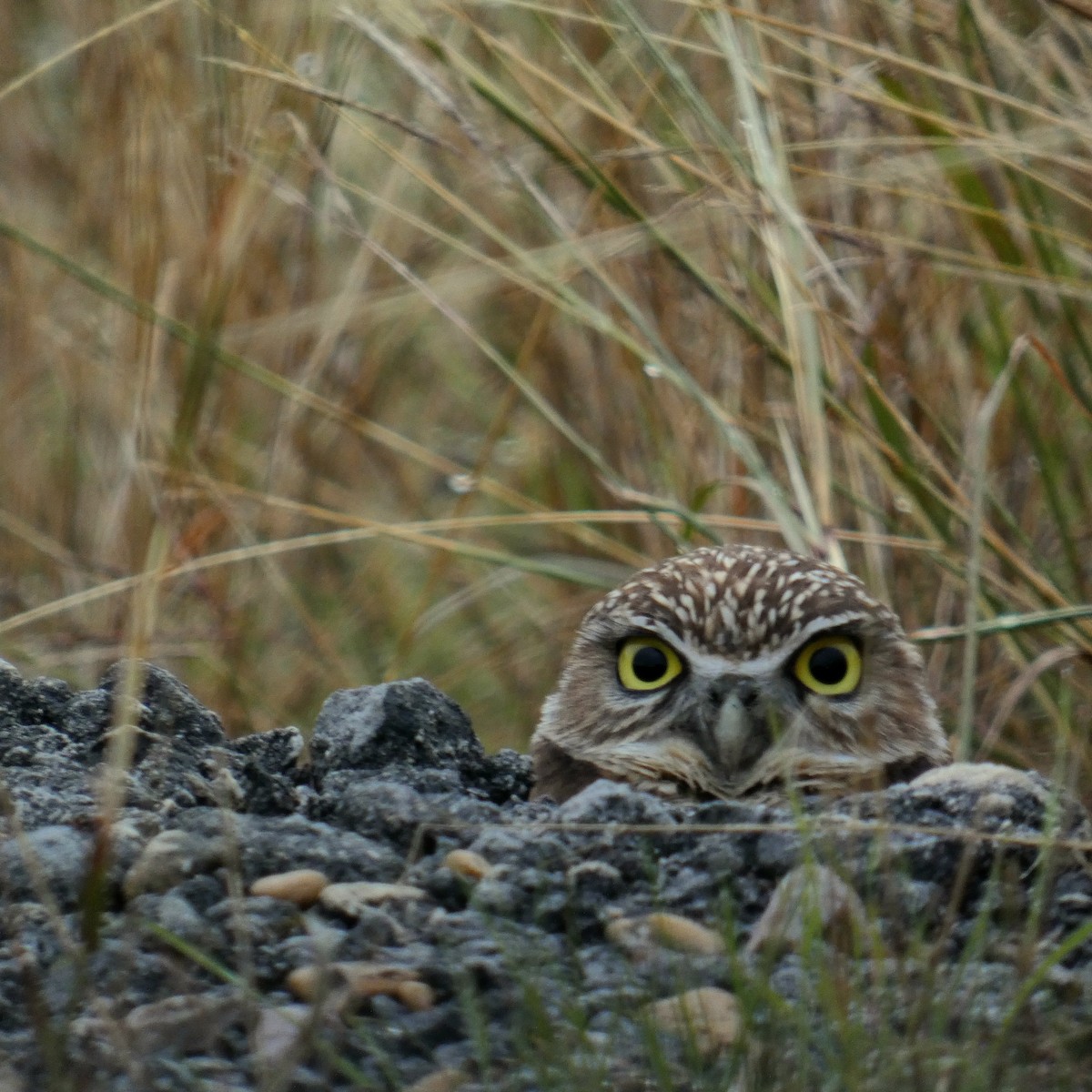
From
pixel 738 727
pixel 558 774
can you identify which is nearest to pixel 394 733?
pixel 558 774

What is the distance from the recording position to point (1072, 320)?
3.32m

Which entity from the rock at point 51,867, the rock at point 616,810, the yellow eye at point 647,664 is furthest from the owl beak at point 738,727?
the rock at point 51,867

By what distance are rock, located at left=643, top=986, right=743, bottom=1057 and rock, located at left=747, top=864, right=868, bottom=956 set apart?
7 cm

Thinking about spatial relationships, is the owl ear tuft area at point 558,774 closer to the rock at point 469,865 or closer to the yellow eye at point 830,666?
the yellow eye at point 830,666

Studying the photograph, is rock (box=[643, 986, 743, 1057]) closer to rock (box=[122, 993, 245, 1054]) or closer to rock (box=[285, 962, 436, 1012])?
rock (box=[285, 962, 436, 1012])

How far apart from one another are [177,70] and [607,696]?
2113 millimetres

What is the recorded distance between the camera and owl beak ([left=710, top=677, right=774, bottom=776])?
2906 mm

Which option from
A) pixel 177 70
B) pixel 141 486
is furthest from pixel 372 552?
pixel 177 70

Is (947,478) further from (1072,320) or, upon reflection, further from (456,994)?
(456,994)

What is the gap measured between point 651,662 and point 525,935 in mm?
1028

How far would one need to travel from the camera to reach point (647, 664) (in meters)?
3.12

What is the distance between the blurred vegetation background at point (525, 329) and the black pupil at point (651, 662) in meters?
0.37

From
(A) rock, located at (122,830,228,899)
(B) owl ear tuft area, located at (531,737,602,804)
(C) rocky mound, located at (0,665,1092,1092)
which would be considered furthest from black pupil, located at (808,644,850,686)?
(A) rock, located at (122,830,228,899)

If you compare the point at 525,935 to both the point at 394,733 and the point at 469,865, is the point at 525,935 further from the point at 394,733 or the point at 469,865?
the point at 394,733
